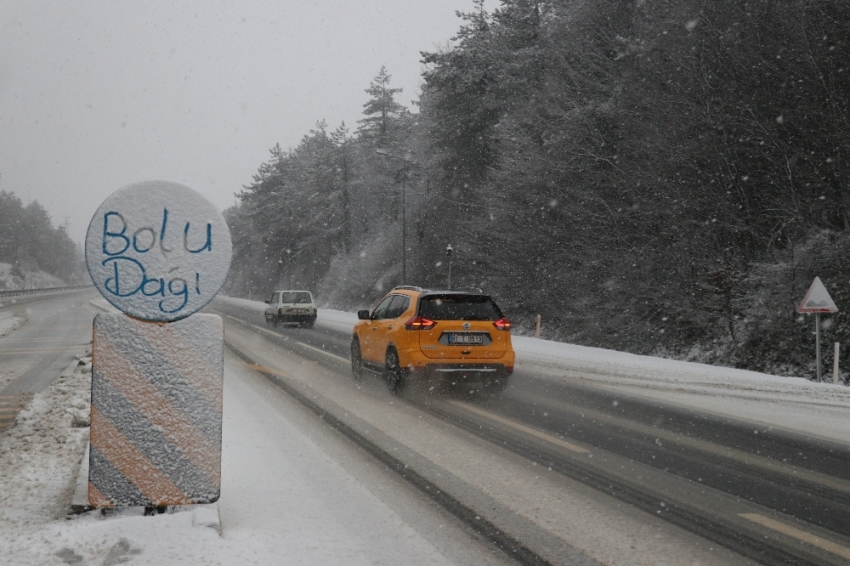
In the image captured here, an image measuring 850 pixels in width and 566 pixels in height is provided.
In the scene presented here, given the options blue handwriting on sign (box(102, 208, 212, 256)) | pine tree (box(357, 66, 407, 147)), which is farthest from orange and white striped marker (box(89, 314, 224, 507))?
pine tree (box(357, 66, 407, 147))

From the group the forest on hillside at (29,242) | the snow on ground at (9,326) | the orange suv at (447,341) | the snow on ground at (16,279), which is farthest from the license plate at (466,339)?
the forest on hillside at (29,242)

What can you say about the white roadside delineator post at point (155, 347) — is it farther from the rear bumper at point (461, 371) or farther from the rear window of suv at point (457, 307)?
the rear window of suv at point (457, 307)

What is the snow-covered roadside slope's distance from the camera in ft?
30.0

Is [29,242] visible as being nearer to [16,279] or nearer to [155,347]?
[16,279]

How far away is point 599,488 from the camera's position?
5.45 meters

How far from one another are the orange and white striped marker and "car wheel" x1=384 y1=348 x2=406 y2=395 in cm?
666

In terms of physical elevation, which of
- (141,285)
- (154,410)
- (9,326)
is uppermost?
(141,285)

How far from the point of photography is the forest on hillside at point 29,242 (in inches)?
4751

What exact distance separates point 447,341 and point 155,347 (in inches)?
277

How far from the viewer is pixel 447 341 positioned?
35.1ft

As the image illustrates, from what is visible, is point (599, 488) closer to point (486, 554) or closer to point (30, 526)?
point (486, 554)

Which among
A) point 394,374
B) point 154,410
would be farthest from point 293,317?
point 154,410

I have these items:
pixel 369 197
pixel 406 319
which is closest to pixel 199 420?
pixel 406 319

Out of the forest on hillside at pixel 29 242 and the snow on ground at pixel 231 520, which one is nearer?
the snow on ground at pixel 231 520
